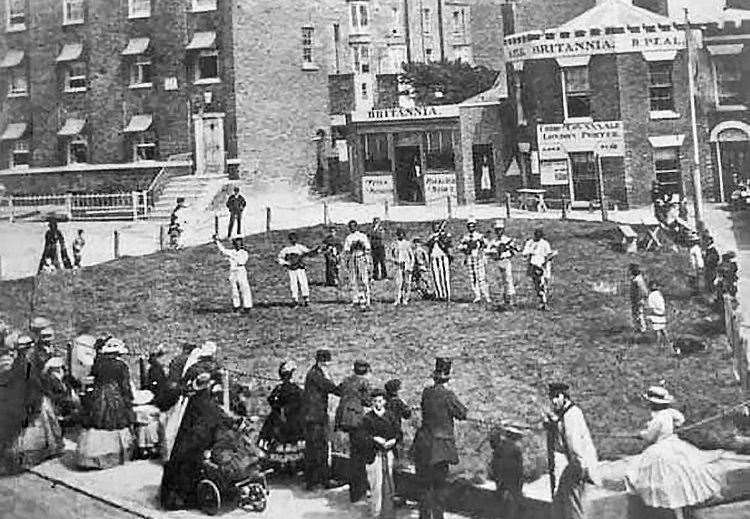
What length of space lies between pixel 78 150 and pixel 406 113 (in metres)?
2.44

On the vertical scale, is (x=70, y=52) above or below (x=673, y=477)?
above

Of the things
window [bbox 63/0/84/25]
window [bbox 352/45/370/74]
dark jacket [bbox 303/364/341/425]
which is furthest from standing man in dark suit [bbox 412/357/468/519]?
window [bbox 63/0/84/25]

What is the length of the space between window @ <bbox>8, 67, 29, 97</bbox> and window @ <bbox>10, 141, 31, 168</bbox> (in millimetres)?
343

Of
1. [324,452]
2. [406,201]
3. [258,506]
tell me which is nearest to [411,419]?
[324,452]

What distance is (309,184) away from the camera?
5.91m

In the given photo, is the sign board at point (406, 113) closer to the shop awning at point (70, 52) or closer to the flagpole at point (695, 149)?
the flagpole at point (695, 149)

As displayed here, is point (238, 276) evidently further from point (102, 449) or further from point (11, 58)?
point (11, 58)

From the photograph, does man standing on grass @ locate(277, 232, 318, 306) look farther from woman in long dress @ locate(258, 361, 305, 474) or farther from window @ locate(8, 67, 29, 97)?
window @ locate(8, 67, 29, 97)

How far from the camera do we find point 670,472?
4031mm

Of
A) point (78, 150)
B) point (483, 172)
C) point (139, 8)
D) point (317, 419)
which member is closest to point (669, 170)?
point (483, 172)

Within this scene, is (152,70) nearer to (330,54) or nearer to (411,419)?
(330,54)

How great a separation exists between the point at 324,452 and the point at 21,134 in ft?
10.3

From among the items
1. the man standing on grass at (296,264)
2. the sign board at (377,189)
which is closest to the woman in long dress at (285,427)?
the man standing on grass at (296,264)

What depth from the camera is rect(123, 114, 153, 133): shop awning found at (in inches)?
264
